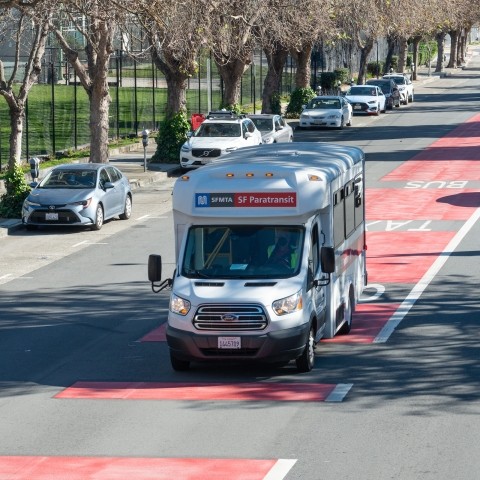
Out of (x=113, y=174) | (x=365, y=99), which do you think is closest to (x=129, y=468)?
(x=113, y=174)

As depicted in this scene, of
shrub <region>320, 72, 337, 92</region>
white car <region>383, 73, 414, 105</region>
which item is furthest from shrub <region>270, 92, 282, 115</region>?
shrub <region>320, 72, 337, 92</region>

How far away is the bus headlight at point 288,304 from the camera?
15.2 metres

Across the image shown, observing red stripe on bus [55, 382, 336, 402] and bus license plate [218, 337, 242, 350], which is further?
bus license plate [218, 337, 242, 350]

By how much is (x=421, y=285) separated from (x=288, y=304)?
7611 millimetres

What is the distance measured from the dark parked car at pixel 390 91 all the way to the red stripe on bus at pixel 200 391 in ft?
181

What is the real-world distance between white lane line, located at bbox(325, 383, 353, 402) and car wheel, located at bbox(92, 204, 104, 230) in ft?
49.5

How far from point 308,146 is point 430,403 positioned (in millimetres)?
6088

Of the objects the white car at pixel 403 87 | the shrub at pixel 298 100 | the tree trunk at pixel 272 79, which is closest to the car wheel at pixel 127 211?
the tree trunk at pixel 272 79

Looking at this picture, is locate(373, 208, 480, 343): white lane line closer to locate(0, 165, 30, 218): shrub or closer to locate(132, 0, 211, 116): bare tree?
locate(132, 0, 211, 116): bare tree

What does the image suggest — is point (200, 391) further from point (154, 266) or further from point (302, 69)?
point (302, 69)

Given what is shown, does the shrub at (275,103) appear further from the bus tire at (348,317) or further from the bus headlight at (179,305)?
the bus headlight at (179,305)

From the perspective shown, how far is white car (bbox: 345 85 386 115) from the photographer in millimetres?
64438

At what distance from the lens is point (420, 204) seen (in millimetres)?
33344

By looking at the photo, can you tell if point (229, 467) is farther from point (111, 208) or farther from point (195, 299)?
point (111, 208)
